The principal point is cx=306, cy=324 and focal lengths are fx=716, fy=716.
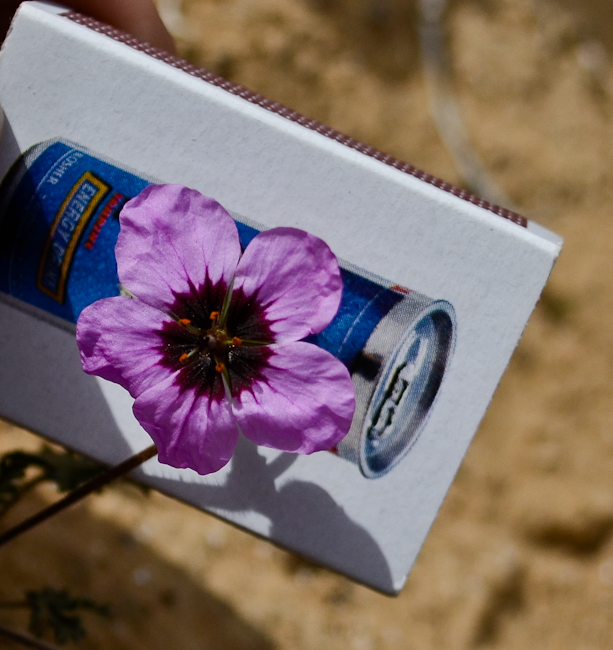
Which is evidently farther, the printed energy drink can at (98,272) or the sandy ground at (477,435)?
the sandy ground at (477,435)

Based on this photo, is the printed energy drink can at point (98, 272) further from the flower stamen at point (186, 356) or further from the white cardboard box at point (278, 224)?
the flower stamen at point (186, 356)

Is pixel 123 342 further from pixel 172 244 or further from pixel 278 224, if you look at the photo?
pixel 278 224

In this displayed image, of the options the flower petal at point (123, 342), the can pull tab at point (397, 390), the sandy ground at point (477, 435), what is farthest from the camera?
the sandy ground at point (477, 435)

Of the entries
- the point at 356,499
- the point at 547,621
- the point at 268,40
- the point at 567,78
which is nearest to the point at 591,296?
the point at 567,78

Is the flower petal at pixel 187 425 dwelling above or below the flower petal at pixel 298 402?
below

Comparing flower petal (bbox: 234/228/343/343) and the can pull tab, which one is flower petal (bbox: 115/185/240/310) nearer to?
flower petal (bbox: 234/228/343/343)

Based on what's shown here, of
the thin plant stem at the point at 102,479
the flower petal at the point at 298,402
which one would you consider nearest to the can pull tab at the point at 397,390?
the flower petal at the point at 298,402

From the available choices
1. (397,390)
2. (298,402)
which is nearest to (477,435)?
(397,390)
